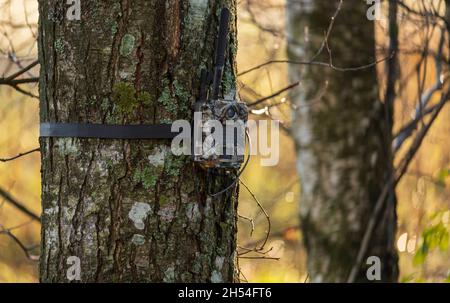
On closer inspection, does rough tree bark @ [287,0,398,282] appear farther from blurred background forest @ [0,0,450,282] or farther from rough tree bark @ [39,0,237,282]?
rough tree bark @ [39,0,237,282]

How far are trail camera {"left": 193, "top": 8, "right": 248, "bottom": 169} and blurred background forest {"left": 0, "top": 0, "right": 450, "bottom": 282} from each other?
2.16 meters

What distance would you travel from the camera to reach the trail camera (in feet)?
7.50

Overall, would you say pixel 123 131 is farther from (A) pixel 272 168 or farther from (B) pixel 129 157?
(A) pixel 272 168

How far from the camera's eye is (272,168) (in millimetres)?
10219

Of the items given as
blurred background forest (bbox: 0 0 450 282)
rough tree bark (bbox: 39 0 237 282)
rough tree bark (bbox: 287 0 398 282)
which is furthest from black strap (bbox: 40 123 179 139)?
rough tree bark (bbox: 287 0 398 282)

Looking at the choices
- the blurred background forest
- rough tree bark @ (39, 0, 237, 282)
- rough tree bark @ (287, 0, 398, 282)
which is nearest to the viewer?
rough tree bark @ (39, 0, 237, 282)

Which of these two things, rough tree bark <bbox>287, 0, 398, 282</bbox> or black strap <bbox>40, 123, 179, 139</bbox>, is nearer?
black strap <bbox>40, 123, 179, 139</bbox>

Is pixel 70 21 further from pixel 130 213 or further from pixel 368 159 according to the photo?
pixel 368 159

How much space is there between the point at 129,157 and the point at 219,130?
277 millimetres

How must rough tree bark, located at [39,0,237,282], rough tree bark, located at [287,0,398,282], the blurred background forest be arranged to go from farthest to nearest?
the blurred background forest < rough tree bark, located at [287,0,398,282] < rough tree bark, located at [39,0,237,282]

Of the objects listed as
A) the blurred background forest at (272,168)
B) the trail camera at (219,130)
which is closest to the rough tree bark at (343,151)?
the blurred background forest at (272,168)

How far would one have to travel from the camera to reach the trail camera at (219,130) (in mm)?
2287

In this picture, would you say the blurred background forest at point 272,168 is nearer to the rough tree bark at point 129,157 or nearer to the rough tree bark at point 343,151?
the rough tree bark at point 343,151
